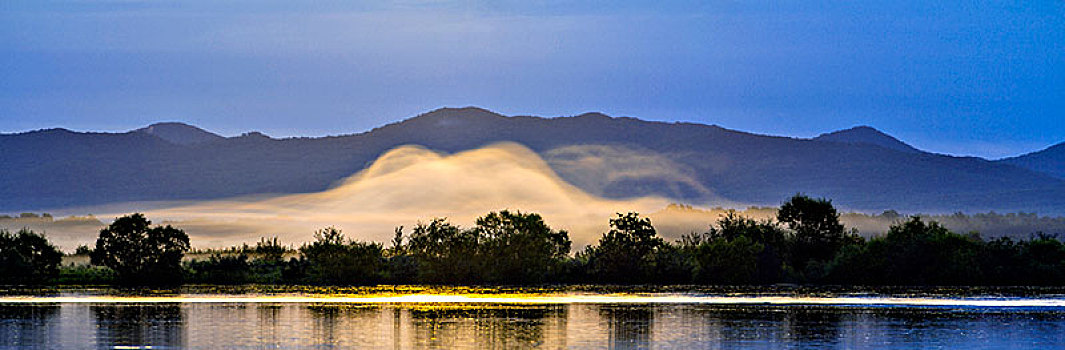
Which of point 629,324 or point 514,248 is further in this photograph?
point 514,248

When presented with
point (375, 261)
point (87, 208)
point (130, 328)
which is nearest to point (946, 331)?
point (130, 328)

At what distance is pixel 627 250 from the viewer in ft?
275

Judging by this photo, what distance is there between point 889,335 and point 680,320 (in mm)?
8420

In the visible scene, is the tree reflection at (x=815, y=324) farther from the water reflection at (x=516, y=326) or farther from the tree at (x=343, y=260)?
the tree at (x=343, y=260)

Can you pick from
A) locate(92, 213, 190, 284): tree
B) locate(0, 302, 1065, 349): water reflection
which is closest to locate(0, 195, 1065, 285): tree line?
locate(92, 213, 190, 284): tree

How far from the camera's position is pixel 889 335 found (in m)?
41.6

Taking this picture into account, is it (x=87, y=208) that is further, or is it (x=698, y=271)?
(x=87, y=208)

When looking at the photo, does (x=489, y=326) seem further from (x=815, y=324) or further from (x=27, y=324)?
(x=27, y=324)

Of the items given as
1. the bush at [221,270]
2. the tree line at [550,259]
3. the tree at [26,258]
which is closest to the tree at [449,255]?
the tree line at [550,259]

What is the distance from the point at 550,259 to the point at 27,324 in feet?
141

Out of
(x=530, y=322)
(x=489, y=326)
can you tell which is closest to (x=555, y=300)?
(x=530, y=322)

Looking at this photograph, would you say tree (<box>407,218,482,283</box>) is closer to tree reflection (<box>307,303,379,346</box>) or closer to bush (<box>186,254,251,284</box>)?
bush (<box>186,254,251,284</box>)

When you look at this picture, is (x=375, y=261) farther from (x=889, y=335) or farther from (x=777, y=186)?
(x=777, y=186)

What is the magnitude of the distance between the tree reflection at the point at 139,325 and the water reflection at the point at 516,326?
38mm
